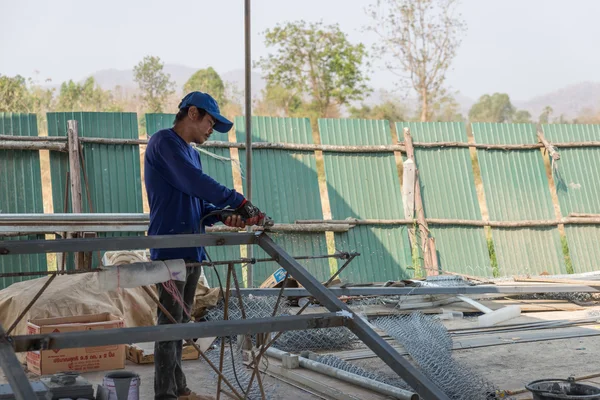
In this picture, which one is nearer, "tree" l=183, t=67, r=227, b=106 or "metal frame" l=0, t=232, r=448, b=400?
"metal frame" l=0, t=232, r=448, b=400

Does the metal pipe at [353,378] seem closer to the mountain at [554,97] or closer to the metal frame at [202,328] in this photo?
the metal frame at [202,328]

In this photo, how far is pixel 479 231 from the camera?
11844 millimetres

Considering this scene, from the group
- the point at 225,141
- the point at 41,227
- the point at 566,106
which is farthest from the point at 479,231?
the point at 566,106

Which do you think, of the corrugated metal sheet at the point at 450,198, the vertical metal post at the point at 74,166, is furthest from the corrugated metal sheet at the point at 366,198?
the vertical metal post at the point at 74,166

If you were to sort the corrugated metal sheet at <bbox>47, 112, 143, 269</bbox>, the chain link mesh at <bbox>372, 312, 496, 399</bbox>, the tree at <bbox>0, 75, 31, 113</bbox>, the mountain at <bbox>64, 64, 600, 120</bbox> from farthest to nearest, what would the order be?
the mountain at <bbox>64, 64, 600, 120</bbox>
the tree at <bbox>0, 75, 31, 113</bbox>
the corrugated metal sheet at <bbox>47, 112, 143, 269</bbox>
the chain link mesh at <bbox>372, 312, 496, 399</bbox>

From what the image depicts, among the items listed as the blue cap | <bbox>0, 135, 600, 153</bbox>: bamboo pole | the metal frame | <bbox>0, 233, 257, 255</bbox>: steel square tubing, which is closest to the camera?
the metal frame

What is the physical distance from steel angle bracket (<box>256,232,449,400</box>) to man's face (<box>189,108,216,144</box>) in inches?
42.6

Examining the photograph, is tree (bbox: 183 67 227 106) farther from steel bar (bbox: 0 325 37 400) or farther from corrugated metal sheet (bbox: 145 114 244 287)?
steel bar (bbox: 0 325 37 400)

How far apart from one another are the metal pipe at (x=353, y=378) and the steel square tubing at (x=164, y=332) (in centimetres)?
114

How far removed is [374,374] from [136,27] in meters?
67.9

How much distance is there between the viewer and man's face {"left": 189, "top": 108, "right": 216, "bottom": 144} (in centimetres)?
455

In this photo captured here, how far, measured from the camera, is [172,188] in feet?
14.5

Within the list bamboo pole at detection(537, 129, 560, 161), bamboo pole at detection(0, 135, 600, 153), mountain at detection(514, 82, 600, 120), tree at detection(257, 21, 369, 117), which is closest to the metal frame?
bamboo pole at detection(0, 135, 600, 153)

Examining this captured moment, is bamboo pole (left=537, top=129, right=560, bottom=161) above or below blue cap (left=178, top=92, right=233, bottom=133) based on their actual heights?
above
